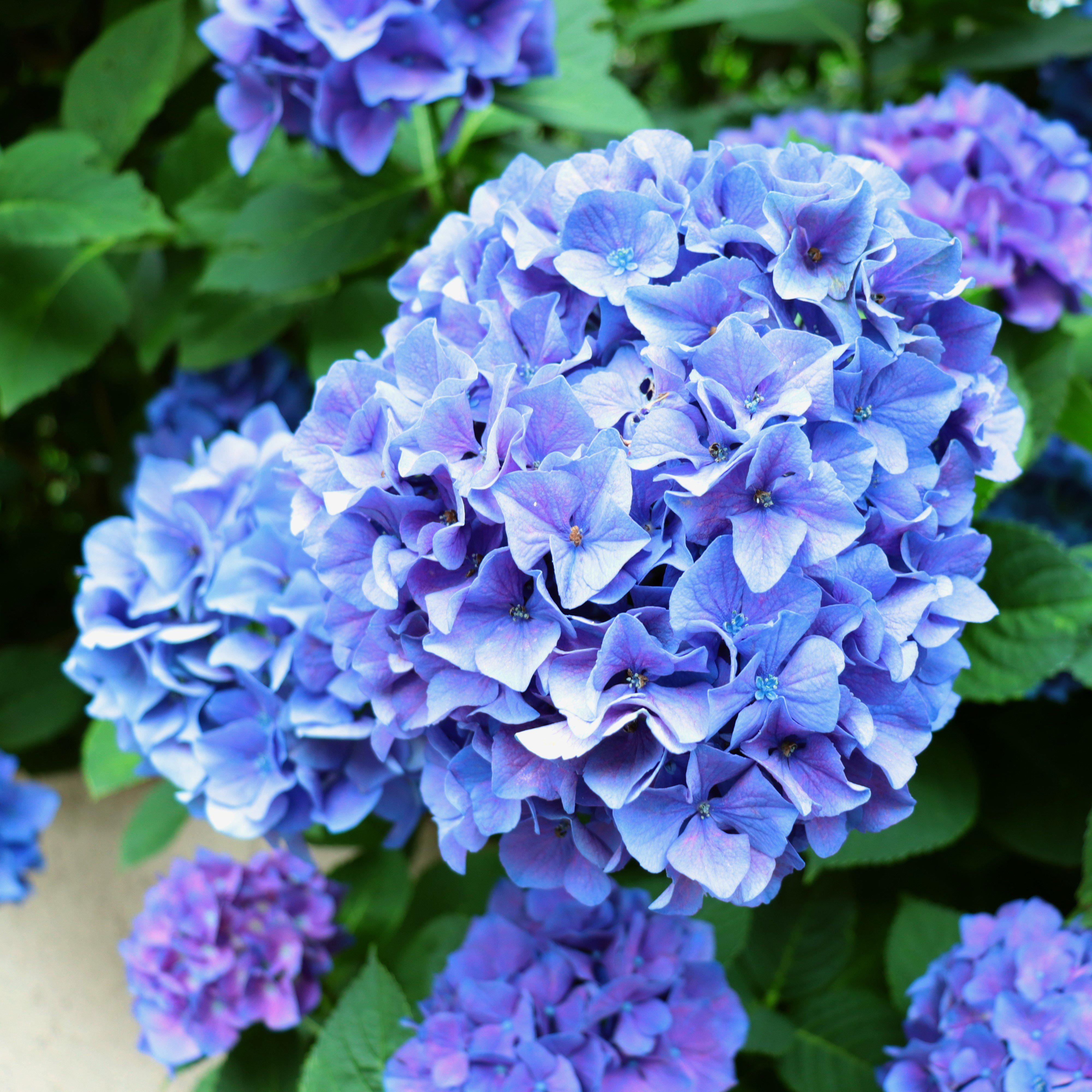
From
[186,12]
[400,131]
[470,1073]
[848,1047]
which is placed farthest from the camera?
[186,12]

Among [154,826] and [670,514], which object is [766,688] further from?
[154,826]

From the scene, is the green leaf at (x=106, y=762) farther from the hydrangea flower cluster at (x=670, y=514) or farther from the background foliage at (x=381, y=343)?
the hydrangea flower cluster at (x=670, y=514)

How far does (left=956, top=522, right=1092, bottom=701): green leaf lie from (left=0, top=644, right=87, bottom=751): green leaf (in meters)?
0.81

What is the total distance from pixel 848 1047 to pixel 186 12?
1089mm

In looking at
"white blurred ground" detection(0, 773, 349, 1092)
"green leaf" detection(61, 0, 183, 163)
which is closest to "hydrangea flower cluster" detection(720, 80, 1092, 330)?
"green leaf" detection(61, 0, 183, 163)

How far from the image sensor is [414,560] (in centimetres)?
44

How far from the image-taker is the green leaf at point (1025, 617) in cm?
66

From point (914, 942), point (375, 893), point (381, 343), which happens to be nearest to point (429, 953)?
point (375, 893)

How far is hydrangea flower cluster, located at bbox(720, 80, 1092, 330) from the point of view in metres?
0.74

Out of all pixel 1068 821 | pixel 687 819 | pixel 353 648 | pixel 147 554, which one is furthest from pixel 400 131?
pixel 1068 821

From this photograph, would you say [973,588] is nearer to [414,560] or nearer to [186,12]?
[414,560]

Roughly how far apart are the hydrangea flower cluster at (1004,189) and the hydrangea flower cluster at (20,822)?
768 millimetres

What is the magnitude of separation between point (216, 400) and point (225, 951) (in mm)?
521

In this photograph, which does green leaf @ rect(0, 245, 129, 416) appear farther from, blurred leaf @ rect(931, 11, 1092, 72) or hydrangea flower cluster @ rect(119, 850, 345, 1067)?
blurred leaf @ rect(931, 11, 1092, 72)
